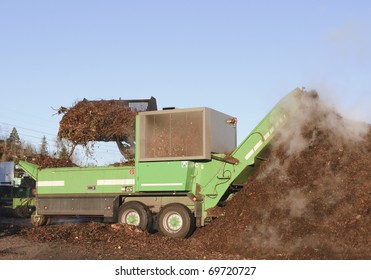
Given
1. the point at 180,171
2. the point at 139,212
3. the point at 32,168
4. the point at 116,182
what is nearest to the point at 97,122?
the point at 116,182

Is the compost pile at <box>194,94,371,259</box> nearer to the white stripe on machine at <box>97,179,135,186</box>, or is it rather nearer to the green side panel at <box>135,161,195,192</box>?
the green side panel at <box>135,161,195,192</box>

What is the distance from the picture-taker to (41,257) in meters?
9.34

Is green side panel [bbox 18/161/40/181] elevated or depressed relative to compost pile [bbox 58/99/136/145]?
depressed

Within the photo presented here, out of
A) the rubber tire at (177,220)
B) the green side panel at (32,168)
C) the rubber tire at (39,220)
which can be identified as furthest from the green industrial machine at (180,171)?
the green side panel at (32,168)

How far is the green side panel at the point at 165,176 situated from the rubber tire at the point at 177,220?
51cm

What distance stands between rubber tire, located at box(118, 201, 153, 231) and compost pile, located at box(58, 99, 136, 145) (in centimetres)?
216

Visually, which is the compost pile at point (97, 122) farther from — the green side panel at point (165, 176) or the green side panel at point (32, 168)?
the green side panel at point (165, 176)

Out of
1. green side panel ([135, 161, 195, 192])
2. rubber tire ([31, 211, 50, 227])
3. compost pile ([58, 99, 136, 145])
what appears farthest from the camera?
rubber tire ([31, 211, 50, 227])

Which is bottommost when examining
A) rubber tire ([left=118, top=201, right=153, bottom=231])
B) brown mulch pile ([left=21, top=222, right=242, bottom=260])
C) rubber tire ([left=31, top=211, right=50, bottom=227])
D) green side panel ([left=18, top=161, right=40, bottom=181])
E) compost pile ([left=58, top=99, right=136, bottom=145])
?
brown mulch pile ([left=21, top=222, right=242, bottom=260])

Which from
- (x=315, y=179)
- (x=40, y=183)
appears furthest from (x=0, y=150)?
(x=315, y=179)

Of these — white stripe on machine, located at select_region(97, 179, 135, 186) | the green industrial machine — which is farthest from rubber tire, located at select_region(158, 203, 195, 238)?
white stripe on machine, located at select_region(97, 179, 135, 186)

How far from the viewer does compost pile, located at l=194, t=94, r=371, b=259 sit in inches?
364

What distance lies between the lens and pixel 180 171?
12695 millimetres

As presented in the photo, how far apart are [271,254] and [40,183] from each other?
838 centimetres
